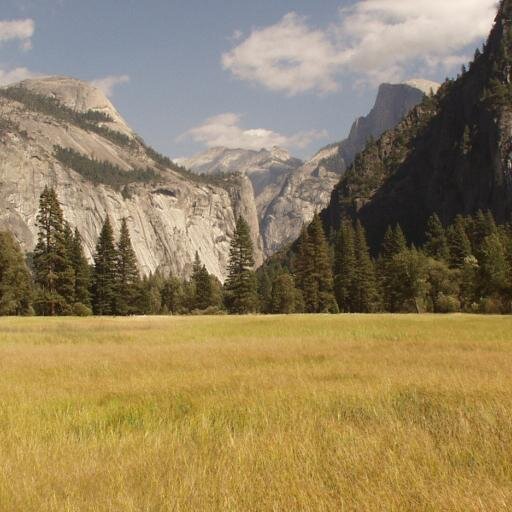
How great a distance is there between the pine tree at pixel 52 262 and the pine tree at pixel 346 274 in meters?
44.4

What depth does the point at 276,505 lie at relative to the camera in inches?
152

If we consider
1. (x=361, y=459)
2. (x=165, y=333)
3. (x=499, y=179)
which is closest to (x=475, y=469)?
(x=361, y=459)

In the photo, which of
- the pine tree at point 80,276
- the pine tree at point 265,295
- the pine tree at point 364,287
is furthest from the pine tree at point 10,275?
the pine tree at point 364,287

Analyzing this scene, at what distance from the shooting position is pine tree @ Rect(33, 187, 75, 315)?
181ft

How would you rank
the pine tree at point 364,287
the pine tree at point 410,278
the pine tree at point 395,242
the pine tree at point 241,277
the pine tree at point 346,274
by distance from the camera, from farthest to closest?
the pine tree at point 395,242, the pine tree at point 346,274, the pine tree at point 364,287, the pine tree at point 241,277, the pine tree at point 410,278

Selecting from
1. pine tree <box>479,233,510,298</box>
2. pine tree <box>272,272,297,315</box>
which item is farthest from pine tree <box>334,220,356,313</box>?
pine tree <box>479,233,510,298</box>

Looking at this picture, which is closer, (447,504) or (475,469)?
(447,504)

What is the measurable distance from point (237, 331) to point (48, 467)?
68.2 feet

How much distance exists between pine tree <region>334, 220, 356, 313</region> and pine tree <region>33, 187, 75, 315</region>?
44397 millimetres

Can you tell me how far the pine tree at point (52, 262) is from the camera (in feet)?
181

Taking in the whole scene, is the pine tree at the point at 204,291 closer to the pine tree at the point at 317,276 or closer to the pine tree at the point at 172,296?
the pine tree at the point at 172,296

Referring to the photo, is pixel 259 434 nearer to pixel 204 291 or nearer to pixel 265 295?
pixel 204 291

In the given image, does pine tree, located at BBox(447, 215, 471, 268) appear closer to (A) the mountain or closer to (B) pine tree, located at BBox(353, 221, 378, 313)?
(B) pine tree, located at BBox(353, 221, 378, 313)

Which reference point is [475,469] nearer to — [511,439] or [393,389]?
[511,439]
